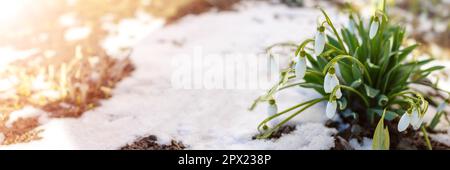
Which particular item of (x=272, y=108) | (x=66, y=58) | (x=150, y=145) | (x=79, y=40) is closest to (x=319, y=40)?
(x=272, y=108)

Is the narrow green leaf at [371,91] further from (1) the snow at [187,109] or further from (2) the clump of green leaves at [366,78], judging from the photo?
(1) the snow at [187,109]

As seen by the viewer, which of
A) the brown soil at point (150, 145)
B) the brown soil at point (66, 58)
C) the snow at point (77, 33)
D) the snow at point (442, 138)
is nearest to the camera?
the brown soil at point (150, 145)

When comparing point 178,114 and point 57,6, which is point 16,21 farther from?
point 178,114

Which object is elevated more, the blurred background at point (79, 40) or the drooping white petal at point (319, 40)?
the blurred background at point (79, 40)

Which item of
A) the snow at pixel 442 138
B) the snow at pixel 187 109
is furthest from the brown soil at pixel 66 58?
the snow at pixel 442 138

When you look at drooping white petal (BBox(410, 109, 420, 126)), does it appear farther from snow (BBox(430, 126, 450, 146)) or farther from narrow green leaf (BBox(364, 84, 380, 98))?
snow (BBox(430, 126, 450, 146))

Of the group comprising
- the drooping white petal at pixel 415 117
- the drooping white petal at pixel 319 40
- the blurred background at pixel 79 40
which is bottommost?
the drooping white petal at pixel 415 117

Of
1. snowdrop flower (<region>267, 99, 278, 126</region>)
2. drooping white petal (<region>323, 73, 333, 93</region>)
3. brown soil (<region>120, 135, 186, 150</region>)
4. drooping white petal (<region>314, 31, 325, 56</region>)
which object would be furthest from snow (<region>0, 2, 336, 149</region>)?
drooping white petal (<region>314, 31, 325, 56</region>)
